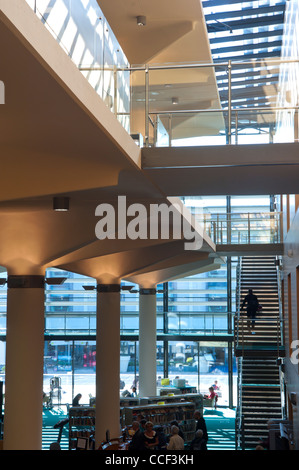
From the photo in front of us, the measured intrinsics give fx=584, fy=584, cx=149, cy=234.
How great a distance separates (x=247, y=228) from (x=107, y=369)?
10.2 m

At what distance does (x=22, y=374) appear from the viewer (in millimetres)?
11781

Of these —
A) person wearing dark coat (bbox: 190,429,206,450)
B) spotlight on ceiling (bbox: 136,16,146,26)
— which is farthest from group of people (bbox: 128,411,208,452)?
spotlight on ceiling (bbox: 136,16,146,26)

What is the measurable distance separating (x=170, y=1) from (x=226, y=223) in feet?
40.0

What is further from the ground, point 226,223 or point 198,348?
point 226,223

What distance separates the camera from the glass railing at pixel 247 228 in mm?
24469

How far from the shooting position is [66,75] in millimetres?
4438

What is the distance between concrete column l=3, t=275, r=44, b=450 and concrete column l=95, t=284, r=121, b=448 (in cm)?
533

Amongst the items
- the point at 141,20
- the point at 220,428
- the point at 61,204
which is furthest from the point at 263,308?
the point at 61,204

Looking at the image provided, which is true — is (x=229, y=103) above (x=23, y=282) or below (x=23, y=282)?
above

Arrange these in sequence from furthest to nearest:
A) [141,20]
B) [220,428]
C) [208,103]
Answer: [220,428], [141,20], [208,103]

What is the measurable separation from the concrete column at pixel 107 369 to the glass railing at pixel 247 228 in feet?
25.1

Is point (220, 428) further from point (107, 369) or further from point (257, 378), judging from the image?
point (107, 369)

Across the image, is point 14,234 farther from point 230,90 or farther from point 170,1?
point 170,1

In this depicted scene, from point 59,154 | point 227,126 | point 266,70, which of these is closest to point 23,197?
point 59,154
